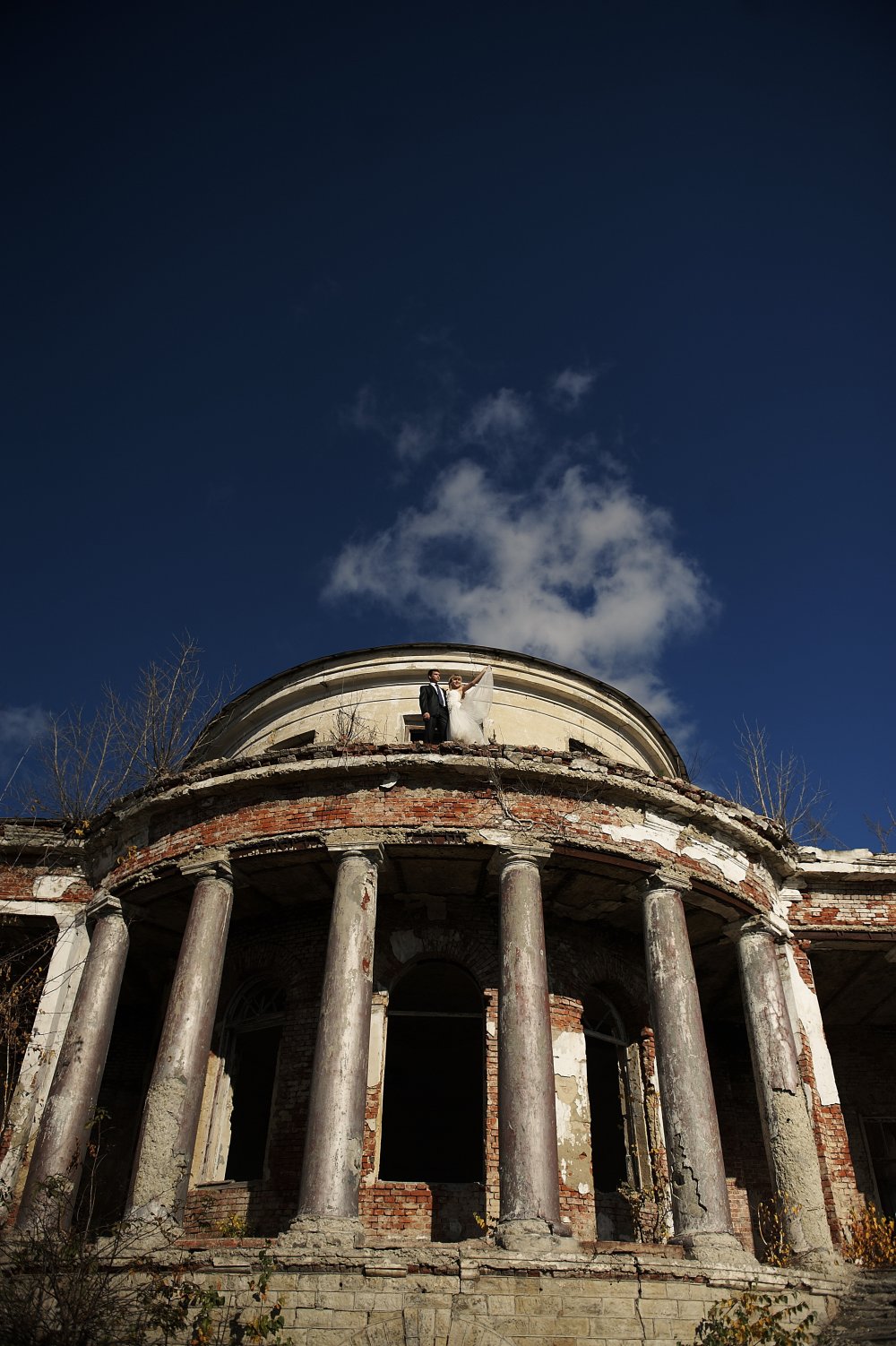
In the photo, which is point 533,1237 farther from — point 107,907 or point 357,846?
point 107,907

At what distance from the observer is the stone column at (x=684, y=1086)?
928 cm

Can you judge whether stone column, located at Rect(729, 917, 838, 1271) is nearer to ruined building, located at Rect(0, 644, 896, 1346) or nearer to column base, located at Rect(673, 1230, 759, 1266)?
ruined building, located at Rect(0, 644, 896, 1346)

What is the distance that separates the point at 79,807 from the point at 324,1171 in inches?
396

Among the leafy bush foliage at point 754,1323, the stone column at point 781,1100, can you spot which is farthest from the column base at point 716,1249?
the stone column at point 781,1100

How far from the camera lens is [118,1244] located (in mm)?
8453

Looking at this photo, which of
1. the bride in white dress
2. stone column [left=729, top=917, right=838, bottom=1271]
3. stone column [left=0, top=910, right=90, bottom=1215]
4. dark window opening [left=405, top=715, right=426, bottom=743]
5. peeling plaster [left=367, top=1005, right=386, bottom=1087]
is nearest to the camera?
stone column [left=729, top=917, right=838, bottom=1271]

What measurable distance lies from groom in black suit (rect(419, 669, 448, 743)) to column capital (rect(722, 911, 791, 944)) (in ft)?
15.2

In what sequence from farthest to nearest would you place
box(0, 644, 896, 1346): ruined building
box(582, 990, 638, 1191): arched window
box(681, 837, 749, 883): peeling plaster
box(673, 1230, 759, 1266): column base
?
box(582, 990, 638, 1191): arched window
box(681, 837, 749, 883): peeling plaster
box(673, 1230, 759, 1266): column base
box(0, 644, 896, 1346): ruined building

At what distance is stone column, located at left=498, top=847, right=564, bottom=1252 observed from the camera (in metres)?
8.75

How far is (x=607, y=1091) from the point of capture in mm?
16953

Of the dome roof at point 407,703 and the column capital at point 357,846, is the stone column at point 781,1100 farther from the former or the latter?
the column capital at point 357,846

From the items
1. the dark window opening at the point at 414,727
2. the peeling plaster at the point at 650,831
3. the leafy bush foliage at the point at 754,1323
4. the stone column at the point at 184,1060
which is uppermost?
the dark window opening at the point at 414,727

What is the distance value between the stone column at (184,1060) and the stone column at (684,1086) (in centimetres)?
503

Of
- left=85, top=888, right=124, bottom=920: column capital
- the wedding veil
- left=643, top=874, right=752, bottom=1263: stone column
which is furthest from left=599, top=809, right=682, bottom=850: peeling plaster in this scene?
left=85, top=888, right=124, bottom=920: column capital
